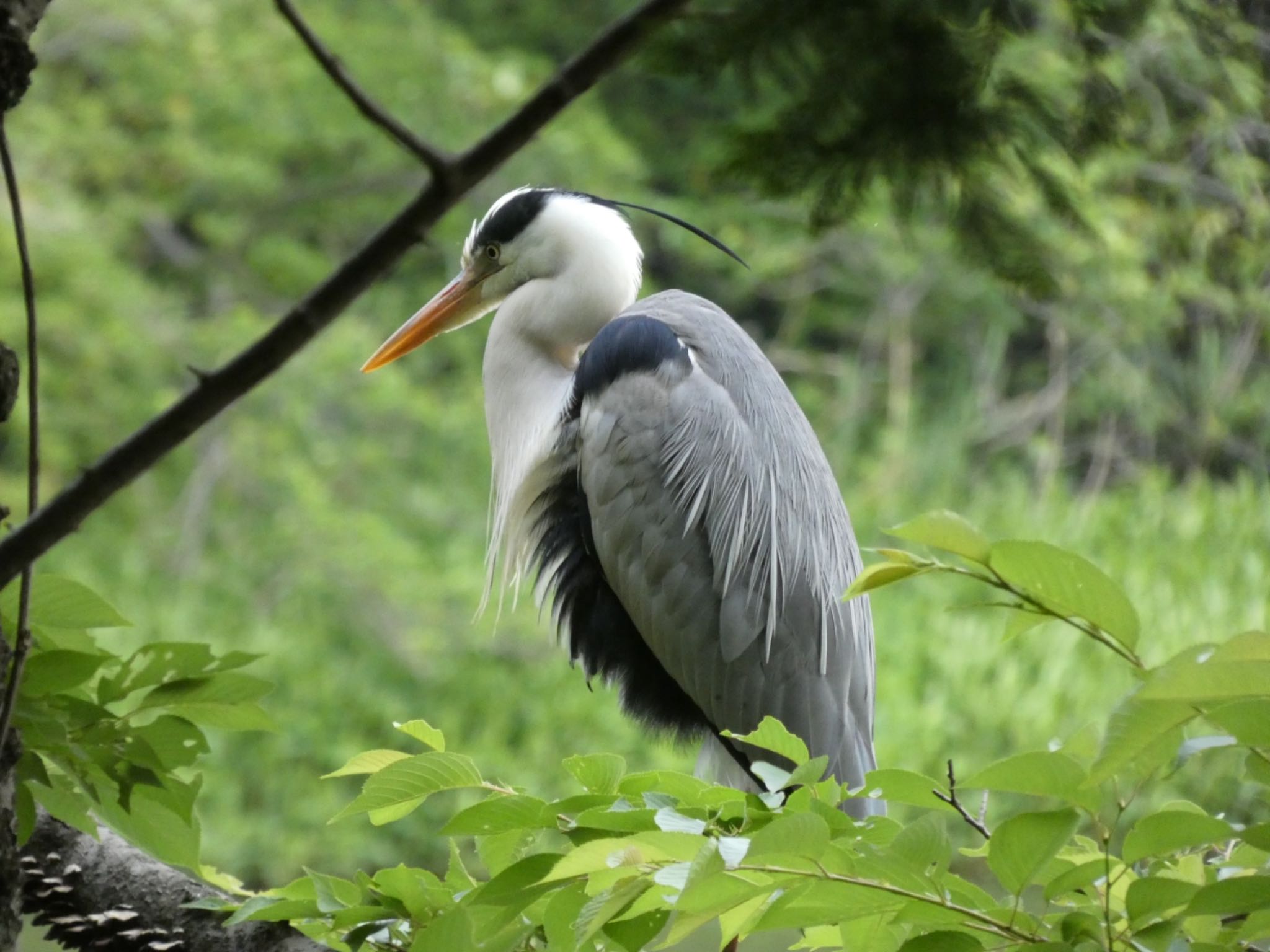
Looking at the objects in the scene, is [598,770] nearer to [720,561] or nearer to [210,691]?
[210,691]

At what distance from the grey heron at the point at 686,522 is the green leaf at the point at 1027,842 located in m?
1.05

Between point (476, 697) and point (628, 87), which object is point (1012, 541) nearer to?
point (476, 697)

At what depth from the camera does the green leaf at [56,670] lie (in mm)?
878

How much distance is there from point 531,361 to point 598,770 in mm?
1332

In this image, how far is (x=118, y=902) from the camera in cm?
101

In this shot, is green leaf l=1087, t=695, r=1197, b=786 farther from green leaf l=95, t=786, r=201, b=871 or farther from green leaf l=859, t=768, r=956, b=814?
green leaf l=95, t=786, r=201, b=871

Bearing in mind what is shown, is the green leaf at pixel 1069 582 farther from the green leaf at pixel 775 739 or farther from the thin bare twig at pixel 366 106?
the thin bare twig at pixel 366 106

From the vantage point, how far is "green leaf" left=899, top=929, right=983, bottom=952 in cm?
66

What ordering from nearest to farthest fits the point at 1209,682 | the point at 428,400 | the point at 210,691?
the point at 1209,682 < the point at 210,691 < the point at 428,400

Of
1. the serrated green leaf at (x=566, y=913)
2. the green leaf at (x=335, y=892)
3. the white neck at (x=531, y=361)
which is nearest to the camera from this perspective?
the serrated green leaf at (x=566, y=913)

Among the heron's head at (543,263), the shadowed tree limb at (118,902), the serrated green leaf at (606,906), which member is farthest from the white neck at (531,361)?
the serrated green leaf at (606,906)

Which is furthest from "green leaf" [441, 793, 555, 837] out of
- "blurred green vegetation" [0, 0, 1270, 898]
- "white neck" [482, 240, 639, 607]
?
"blurred green vegetation" [0, 0, 1270, 898]

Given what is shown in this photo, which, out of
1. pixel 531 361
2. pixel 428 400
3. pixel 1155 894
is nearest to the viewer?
pixel 1155 894

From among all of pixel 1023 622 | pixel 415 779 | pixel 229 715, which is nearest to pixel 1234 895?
pixel 1023 622
